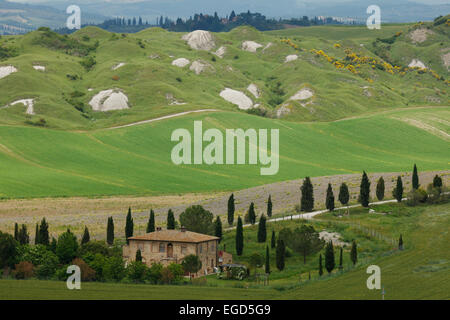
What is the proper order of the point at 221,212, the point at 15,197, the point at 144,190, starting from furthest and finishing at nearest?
the point at 144,190 → the point at 15,197 → the point at 221,212

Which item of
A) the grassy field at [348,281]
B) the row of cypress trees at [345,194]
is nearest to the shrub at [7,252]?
the grassy field at [348,281]

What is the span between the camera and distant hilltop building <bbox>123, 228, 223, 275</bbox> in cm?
8644

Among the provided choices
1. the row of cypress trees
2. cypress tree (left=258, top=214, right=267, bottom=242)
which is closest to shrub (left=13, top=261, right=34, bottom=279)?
cypress tree (left=258, top=214, right=267, bottom=242)

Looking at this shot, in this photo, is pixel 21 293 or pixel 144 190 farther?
pixel 144 190

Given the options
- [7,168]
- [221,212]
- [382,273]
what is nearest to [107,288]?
[382,273]

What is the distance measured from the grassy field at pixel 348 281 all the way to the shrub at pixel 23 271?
9.90 feet

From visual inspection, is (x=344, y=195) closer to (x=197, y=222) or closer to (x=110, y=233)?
(x=197, y=222)

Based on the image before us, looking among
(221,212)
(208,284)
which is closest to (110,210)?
(221,212)

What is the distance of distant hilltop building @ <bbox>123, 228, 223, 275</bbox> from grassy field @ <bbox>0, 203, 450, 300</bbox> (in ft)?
12.7

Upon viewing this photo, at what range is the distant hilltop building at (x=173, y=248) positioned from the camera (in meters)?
86.4
